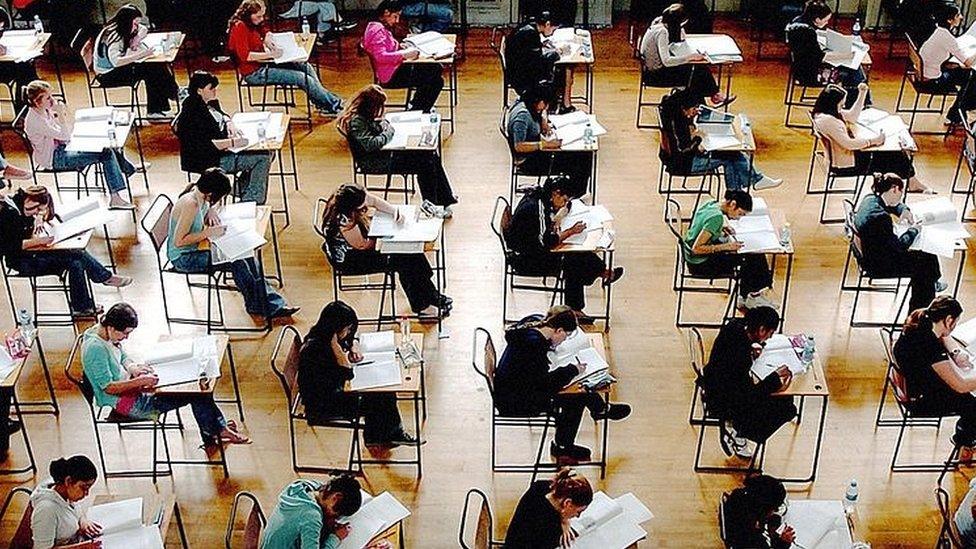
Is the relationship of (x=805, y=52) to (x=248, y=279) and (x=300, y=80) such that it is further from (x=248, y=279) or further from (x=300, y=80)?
(x=248, y=279)

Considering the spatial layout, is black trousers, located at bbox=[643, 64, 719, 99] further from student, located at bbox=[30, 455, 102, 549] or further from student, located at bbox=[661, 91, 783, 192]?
student, located at bbox=[30, 455, 102, 549]

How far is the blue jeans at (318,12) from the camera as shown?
12.8m

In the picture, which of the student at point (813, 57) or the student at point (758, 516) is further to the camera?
the student at point (813, 57)

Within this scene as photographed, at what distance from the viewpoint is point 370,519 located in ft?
19.9

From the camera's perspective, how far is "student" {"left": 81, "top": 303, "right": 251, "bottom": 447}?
6.66 meters

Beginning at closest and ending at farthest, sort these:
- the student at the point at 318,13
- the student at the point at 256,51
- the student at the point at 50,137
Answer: the student at the point at 50,137, the student at the point at 256,51, the student at the point at 318,13

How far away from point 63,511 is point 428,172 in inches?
182

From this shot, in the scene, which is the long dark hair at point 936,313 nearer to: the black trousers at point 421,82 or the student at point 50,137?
the black trousers at point 421,82

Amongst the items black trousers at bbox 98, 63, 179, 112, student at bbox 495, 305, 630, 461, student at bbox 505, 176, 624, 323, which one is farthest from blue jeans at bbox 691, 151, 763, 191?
black trousers at bbox 98, 63, 179, 112

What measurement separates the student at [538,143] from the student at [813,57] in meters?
2.51

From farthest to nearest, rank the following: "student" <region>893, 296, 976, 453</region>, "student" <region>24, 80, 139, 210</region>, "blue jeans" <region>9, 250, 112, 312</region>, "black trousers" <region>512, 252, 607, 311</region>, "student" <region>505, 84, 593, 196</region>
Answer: "student" <region>505, 84, 593, 196</region>
"student" <region>24, 80, 139, 210</region>
"black trousers" <region>512, 252, 607, 311</region>
"blue jeans" <region>9, 250, 112, 312</region>
"student" <region>893, 296, 976, 453</region>

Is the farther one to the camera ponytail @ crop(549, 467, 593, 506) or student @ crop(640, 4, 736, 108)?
student @ crop(640, 4, 736, 108)

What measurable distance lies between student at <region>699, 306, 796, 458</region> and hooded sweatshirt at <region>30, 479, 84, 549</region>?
3.68 m

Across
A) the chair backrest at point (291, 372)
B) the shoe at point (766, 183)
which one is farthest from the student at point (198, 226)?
the shoe at point (766, 183)
